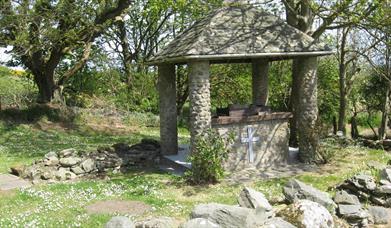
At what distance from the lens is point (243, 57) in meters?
12.8

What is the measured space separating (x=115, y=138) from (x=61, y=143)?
3.11 metres

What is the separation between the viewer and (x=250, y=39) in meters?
13.2

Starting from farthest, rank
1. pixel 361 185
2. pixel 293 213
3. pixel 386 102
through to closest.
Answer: pixel 386 102, pixel 361 185, pixel 293 213

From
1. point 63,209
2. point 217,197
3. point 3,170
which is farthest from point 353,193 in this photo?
point 3,170

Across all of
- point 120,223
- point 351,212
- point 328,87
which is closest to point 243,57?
point 351,212

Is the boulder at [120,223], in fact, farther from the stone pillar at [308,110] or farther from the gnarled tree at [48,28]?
the gnarled tree at [48,28]

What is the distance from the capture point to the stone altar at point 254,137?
13.3 m

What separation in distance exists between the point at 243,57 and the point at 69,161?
20.1 feet

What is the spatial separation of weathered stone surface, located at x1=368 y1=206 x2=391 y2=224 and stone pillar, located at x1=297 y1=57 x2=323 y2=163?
5021mm

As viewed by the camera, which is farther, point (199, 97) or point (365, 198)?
point (199, 97)

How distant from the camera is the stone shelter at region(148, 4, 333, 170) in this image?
12.6 meters

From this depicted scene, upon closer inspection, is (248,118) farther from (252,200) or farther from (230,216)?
(230,216)

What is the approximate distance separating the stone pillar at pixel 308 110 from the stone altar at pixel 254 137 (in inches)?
21.1

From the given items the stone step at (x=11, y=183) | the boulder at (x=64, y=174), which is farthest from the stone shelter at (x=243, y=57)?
the stone step at (x=11, y=183)
